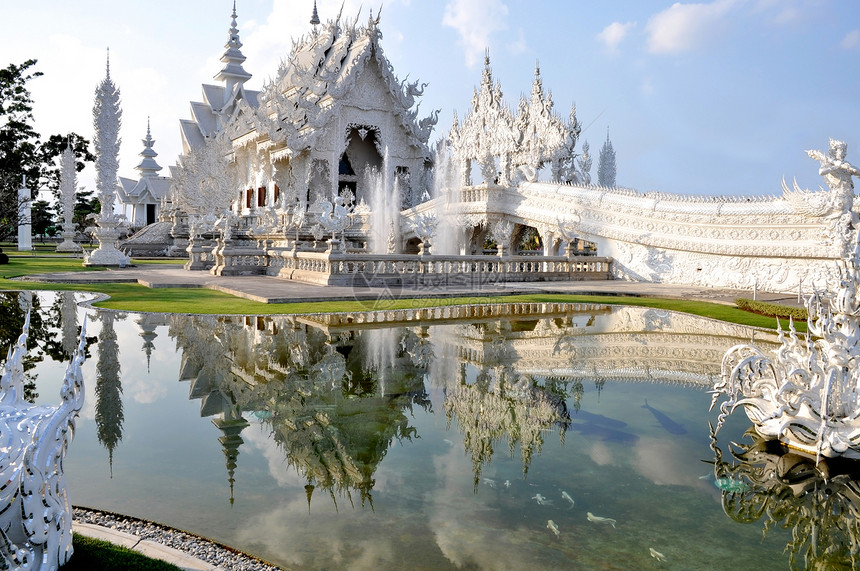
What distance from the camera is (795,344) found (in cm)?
520

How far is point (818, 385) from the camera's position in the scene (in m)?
4.84

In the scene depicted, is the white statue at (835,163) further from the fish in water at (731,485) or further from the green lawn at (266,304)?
the fish in water at (731,485)

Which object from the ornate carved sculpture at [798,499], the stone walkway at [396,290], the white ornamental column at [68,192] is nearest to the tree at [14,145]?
the white ornamental column at [68,192]

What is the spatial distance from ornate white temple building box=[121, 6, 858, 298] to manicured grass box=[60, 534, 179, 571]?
5.32 meters

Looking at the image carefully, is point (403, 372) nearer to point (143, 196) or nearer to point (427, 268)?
point (427, 268)

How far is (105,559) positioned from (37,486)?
531mm

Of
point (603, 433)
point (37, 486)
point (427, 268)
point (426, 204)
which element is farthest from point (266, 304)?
point (426, 204)

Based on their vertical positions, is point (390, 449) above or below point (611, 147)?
below

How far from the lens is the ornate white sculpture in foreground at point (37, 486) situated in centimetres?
268

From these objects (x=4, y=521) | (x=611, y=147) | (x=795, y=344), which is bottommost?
(x=4, y=521)

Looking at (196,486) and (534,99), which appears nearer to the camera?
(196,486)

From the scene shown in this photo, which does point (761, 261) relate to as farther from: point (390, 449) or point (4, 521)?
point (4, 521)

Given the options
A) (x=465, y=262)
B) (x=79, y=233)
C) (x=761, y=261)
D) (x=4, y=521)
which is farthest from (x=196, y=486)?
(x=79, y=233)

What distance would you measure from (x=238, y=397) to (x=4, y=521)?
126 inches
